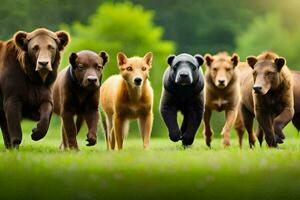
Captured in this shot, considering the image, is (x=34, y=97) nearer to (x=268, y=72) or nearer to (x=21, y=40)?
(x=21, y=40)

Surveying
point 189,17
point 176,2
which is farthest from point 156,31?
point 189,17

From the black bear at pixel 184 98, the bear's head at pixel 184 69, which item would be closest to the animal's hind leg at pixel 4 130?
the black bear at pixel 184 98

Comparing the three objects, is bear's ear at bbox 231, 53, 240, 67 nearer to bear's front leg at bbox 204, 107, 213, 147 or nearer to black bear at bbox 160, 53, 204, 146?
bear's front leg at bbox 204, 107, 213, 147

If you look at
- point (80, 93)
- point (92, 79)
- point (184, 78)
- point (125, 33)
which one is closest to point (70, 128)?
point (80, 93)

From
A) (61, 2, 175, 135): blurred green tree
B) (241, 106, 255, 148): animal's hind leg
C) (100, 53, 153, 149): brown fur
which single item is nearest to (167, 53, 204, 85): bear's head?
(100, 53, 153, 149): brown fur

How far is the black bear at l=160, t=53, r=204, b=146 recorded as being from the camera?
8.97 m

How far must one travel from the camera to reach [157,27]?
16422mm

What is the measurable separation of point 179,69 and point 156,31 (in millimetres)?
7361

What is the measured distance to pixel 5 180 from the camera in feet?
20.0

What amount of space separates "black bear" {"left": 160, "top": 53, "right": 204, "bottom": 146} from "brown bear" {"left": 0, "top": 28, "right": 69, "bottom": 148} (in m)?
1.20

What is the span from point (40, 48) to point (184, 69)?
1.49 m

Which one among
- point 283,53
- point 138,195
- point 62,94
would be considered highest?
point 283,53

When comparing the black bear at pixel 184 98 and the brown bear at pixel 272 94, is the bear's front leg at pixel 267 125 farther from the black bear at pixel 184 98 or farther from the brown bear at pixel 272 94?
the black bear at pixel 184 98

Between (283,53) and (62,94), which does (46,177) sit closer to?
(62,94)
